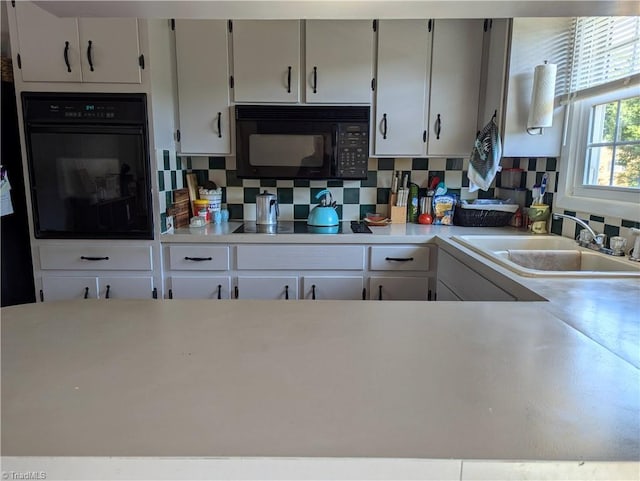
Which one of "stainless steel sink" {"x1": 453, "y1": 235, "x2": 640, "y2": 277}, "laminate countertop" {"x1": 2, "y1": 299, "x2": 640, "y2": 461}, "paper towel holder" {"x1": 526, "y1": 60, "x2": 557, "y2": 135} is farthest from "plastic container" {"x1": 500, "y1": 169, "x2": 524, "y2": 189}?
"laminate countertop" {"x1": 2, "y1": 299, "x2": 640, "y2": 461}

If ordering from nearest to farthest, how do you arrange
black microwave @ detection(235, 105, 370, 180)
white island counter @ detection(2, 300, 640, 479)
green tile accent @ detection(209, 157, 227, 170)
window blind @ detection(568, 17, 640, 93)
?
white island counter @ detection(2, 300, 640, 479) → window blind @ detection(568, 17, 640, 93) → black microwave @ detection(235, 105, 370, 180) → green tile accent @ detection(209, 157, 227, 170)

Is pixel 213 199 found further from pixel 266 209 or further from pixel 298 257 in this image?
pixel 298 257

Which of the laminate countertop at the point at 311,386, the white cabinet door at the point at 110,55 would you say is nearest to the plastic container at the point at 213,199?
the white cabinet door at the point at 110,55

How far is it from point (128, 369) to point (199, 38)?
227cm

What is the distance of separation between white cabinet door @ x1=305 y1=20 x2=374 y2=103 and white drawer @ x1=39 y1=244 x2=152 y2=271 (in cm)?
133

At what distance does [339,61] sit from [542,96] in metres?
1.12

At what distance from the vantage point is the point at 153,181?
7.52 feet

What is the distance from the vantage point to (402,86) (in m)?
2.56

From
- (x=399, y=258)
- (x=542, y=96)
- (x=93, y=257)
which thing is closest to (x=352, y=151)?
(x=399, y=258)

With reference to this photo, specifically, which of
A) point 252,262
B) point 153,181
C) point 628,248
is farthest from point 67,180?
point 628,248

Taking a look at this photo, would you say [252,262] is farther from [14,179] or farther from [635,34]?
[635,34]

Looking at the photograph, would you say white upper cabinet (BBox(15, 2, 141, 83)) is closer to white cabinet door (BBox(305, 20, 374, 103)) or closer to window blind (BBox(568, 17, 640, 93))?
white cabinet door (BBox(305, 20, 374, 103))

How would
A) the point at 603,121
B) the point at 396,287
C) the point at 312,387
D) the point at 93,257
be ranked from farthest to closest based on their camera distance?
the point at 396,287 → the point at 93,257 → the point at 603,121 → the point at 312,387

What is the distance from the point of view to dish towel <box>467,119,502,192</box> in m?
2.38
